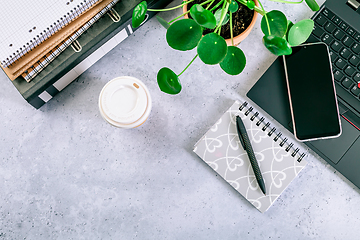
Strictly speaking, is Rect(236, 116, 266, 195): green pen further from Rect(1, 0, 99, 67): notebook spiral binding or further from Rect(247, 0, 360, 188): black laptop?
Rect(1, 0, 99, 67): notebook spiral binding

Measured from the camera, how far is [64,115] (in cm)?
77

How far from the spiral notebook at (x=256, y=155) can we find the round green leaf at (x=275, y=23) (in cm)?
26

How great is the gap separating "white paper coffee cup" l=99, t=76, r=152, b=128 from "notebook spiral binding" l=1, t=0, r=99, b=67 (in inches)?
6.7

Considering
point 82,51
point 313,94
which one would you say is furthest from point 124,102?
point 313,94

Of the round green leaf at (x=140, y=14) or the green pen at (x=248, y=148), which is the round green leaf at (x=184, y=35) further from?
the green pen at (x=248, y=148)

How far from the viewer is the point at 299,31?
532mm

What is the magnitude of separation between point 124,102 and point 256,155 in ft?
1.23

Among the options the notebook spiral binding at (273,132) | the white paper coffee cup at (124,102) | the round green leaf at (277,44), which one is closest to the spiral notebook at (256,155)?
the notebook spiral binding at (273,132)

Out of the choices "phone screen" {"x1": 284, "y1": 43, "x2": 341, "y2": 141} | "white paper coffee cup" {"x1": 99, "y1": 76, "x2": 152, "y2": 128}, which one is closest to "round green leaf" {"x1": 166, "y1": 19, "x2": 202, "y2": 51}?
"white paper coffee cup" {"x1": 99, "y1": 76, "x2": 152, "y2": 128}

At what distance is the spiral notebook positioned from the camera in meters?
0.74

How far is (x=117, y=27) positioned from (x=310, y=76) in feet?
1.65

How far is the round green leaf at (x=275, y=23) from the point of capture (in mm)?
503

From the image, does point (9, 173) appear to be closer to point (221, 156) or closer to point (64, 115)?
point (64, 115)

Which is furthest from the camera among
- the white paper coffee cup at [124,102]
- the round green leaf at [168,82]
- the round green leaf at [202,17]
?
the white paper coffee cup at [124,102]
